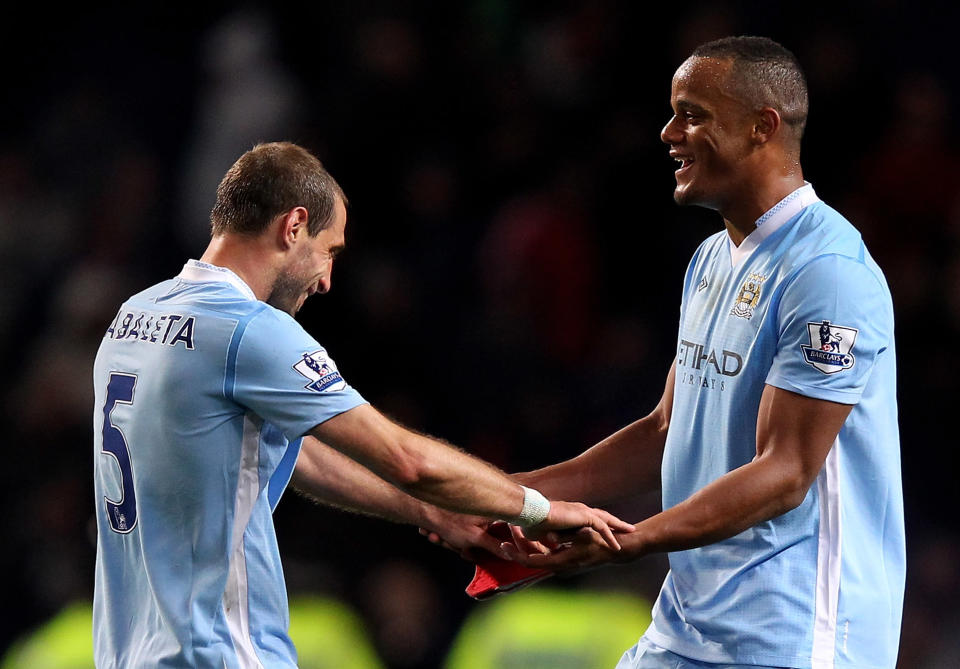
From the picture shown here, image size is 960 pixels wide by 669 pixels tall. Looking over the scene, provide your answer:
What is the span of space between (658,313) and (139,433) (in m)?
4.23

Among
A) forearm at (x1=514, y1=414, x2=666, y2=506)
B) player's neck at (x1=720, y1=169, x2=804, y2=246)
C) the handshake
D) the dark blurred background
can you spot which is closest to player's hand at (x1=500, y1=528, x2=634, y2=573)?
the handshake

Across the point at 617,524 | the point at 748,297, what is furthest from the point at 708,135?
the point at 617,524

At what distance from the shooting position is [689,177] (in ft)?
12.1

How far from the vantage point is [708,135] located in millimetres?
3635

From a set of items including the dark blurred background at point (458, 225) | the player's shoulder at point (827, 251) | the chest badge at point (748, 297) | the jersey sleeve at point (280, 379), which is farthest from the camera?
the dark blurred background at point (458, 225)

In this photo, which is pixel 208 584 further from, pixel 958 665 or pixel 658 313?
pixel 658 313

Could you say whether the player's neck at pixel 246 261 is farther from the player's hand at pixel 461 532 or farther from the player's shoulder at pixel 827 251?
the player's shoulder at pixel 827 251

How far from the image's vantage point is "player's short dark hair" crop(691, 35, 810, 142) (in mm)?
3615

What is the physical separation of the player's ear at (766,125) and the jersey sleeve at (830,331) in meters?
0.44

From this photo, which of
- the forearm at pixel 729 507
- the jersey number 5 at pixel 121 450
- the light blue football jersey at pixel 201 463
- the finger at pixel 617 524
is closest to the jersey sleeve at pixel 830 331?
the forearm at pixel 729 507

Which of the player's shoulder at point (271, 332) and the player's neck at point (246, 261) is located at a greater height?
the player's neck at point (246, 261)

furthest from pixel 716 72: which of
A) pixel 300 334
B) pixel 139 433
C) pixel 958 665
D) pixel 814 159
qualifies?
pixel 814 159

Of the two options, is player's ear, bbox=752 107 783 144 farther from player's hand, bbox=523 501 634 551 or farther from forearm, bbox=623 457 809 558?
player's hand, bbox=523 501 634 551

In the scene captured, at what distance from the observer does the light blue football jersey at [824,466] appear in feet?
10.8
